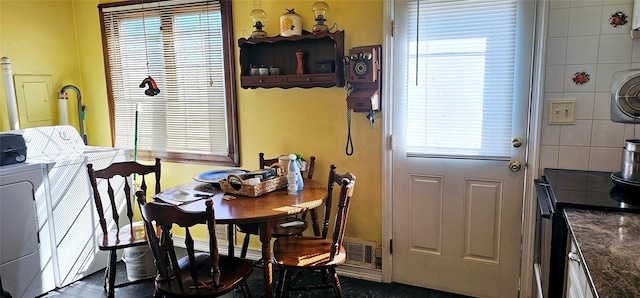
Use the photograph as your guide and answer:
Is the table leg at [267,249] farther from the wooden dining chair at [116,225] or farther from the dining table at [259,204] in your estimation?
the wooden dining chair at [116,225]

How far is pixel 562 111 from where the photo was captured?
2.14 m

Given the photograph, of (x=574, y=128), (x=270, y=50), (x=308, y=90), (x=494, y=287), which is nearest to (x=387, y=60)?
(x=308, y=90)

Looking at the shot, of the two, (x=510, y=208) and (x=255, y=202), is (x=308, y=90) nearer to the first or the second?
(x=255, y=202)

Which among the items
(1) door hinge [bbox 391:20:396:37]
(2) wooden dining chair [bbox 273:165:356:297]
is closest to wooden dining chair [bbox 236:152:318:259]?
(2) wooden dining chair [bbox 273:165:356:297]

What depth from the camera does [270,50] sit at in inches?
109

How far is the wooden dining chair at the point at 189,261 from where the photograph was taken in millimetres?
1680

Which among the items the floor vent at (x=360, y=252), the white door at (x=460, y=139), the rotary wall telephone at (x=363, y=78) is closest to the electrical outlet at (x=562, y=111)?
the white door at (x=460, y=139)

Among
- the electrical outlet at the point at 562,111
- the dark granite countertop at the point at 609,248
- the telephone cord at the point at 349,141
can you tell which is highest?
the electrical outlet at the point at 562,111

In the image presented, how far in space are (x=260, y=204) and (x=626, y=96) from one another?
1936mm

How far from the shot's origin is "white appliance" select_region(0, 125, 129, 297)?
104 inches

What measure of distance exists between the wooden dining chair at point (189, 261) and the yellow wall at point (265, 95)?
3.41 feet

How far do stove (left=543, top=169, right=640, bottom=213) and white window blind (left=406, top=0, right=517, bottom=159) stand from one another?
1.30 ft

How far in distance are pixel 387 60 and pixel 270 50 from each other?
0.84 meters

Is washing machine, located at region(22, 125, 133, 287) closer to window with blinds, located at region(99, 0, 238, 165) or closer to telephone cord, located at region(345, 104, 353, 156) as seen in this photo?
window with blinds, located at region(99, 0, 238, 165)
